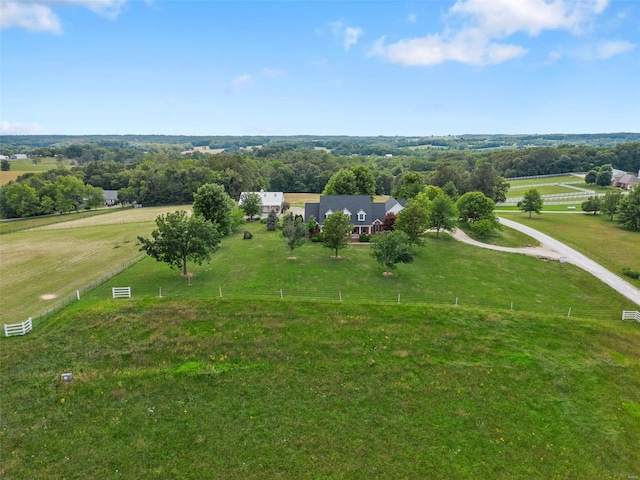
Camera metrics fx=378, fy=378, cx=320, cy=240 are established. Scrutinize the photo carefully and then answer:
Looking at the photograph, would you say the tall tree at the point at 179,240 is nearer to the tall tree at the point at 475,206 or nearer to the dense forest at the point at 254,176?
the tall tree at the point at 475,206

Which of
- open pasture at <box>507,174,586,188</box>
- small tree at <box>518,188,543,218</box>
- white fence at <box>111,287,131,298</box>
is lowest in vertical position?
white fence at <box>111,287,131,298</box>

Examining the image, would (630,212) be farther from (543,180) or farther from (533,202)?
(543,180)

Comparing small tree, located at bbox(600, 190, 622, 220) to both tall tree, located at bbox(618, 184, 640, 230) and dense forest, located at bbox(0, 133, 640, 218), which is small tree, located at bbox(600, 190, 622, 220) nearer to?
tall tree, located at bbox(618, 184, 640, 230)

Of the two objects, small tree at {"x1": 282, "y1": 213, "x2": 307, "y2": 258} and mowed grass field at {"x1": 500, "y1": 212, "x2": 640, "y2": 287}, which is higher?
small tree at {"x1": 282, "y1": 213, "x2": 307, "y2": 258}

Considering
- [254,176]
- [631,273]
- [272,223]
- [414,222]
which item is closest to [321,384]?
[414,222]

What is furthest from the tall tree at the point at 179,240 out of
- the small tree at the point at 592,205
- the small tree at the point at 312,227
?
the small tree at the point at 592,205

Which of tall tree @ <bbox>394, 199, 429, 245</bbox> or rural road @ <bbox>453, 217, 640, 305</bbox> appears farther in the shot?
tall tree @ <bbox>394, 199, 429, 245</bbox>

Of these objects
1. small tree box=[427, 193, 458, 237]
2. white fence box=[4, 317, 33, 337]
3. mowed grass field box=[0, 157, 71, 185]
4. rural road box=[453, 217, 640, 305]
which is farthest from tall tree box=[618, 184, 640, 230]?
mowed grass field box=[0, 157, 71, 185]
